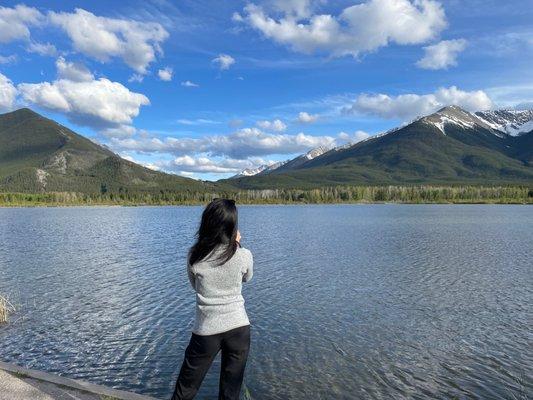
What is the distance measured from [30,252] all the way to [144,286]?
2659 cm

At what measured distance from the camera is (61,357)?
19.2m

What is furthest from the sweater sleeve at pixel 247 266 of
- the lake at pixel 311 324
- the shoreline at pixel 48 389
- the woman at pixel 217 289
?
the lake at pixel 311 324

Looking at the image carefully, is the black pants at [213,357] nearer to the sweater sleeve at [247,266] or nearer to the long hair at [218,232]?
the sweater sleeve at [247,266]

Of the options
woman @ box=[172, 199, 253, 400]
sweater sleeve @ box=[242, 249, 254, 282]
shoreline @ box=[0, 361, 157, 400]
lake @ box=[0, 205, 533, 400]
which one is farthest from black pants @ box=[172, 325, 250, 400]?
lake @ box=[0, 205, 533, 400]

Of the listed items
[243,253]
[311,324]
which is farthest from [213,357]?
[311,324]

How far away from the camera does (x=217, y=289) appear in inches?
315

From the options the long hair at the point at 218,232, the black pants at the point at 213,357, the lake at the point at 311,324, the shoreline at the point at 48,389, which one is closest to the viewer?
the long hair at the point at 218,232

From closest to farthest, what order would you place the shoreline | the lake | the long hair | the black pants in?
the long hair < the black pants < the shoreline < the lake

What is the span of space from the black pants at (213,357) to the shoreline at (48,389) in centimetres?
391

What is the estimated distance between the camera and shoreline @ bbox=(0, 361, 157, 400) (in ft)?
37.9

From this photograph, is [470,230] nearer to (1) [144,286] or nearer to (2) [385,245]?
(2) [385,245]

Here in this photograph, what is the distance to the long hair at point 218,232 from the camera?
7852 mm

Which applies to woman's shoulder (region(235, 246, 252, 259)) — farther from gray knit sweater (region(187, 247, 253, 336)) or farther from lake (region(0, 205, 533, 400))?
lake (region(0, 205, 533, 400))

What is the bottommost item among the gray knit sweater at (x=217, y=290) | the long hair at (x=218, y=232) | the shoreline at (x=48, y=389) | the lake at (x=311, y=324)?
the lake at (x=311, y=324)
